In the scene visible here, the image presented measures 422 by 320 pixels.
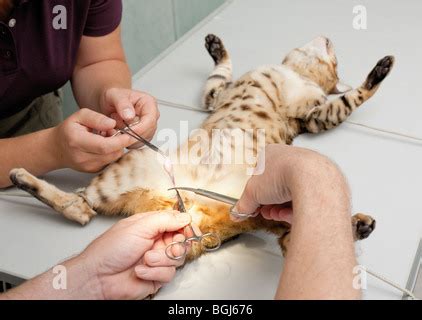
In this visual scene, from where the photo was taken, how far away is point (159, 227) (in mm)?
872

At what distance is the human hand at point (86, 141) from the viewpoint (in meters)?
1.02

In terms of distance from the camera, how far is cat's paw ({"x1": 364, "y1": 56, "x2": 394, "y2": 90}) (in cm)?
132

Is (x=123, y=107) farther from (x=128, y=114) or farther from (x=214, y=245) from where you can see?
(x=214, y=245)

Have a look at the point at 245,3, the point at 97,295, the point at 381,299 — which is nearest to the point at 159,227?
the point at 97,295

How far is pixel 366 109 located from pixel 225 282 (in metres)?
0.64

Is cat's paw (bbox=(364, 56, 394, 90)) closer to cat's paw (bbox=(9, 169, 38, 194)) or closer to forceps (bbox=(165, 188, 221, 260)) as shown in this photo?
forceps (bbox=(165, 188, 221, 260))

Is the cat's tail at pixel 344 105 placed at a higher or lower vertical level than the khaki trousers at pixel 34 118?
higher

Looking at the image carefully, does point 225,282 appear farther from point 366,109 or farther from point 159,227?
point 366,109

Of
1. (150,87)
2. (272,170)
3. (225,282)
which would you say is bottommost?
(225,282)

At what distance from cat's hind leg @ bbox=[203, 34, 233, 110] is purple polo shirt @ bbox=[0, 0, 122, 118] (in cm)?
30

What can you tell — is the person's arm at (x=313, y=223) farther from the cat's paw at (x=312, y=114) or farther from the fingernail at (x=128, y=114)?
the cat's paw at (x=312, y=114)

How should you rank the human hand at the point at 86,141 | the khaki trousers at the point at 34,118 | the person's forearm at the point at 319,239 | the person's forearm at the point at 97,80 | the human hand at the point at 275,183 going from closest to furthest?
the person's forearm at the point at 319,239 < the human hand at the point at 275,183 < the human hand at the point at 86,141 < the person's forearm at the point at 97,80 < the khaki trousers at the point at 34,118

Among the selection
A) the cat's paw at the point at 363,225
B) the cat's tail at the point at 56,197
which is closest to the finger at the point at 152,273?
the cat's tail at the point at 56,197
